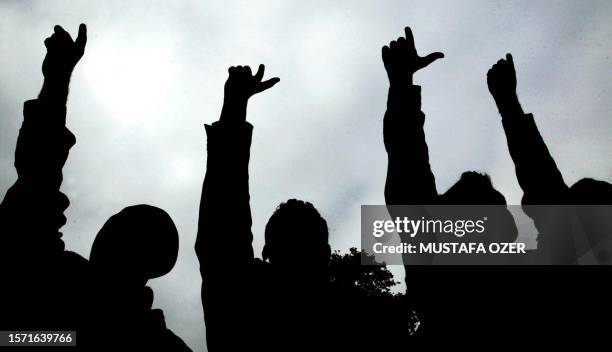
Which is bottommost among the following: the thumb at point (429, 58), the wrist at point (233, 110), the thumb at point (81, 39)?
the wrist at point (233, 110)

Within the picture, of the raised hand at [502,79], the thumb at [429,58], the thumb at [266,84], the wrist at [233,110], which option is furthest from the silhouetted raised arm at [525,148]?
the wrist at [233,110]

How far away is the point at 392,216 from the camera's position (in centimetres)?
229

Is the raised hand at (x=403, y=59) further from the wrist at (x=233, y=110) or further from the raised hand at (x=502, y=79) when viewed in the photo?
the wrist at (x=233, y=110)

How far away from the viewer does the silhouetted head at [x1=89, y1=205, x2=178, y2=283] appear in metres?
2.07

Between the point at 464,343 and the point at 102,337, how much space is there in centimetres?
177

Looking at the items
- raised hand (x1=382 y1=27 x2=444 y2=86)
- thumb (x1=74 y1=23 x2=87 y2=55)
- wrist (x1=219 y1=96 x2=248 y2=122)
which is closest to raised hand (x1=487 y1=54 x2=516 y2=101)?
raised hand (x1=382 y1=27 x2=444 y2=86)

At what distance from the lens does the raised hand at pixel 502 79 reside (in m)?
3.36

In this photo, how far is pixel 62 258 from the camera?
2000 millimetres

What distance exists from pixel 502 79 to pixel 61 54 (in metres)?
3.40

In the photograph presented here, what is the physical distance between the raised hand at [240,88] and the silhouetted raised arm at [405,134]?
100cm

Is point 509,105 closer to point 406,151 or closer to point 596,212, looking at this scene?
point 596,212

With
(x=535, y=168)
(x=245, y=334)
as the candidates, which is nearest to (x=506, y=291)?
(x=535, y=168)

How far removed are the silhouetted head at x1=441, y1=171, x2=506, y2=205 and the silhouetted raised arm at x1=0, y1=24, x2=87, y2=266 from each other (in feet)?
7.41

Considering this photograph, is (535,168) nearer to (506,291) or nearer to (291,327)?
(506,291)
